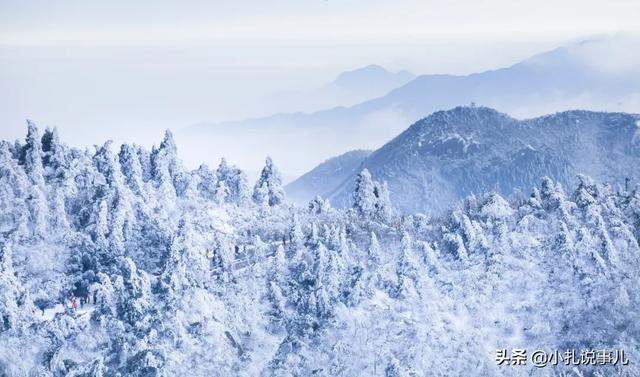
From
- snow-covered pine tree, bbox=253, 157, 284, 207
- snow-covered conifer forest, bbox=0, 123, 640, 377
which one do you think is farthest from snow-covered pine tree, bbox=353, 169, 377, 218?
snow-covered pine tree, bbox=253, 157, 284, 207

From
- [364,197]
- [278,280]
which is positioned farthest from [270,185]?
[278,280]

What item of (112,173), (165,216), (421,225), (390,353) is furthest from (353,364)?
(112,173)

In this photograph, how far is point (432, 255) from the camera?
117 meters

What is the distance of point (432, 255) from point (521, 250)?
15.2 meters

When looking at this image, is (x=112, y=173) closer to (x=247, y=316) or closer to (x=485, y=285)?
(x=247, y=316)

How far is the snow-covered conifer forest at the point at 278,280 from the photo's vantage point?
98750mm

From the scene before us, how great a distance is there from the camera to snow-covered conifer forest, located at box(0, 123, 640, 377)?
9875 cm

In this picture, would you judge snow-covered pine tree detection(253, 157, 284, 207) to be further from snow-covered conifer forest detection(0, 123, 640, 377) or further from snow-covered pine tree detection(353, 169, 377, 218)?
snow-covered pine tree detection(353, 169, 377, 218)

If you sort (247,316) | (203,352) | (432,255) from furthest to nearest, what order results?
(432,255), (247,316), (203,352)

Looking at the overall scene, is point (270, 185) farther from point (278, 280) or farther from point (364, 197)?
point (278, 280)

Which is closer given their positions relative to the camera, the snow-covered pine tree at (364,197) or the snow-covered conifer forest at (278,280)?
the snow-covered conifer forest at (278,280)

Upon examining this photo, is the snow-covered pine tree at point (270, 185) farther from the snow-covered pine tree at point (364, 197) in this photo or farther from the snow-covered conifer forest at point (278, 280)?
the snow-covered pine tree at point (364, 197)

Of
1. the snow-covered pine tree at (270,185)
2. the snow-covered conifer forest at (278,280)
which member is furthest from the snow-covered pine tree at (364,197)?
the snow-covered pine tree at (270,185)

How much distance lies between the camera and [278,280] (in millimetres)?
112000
